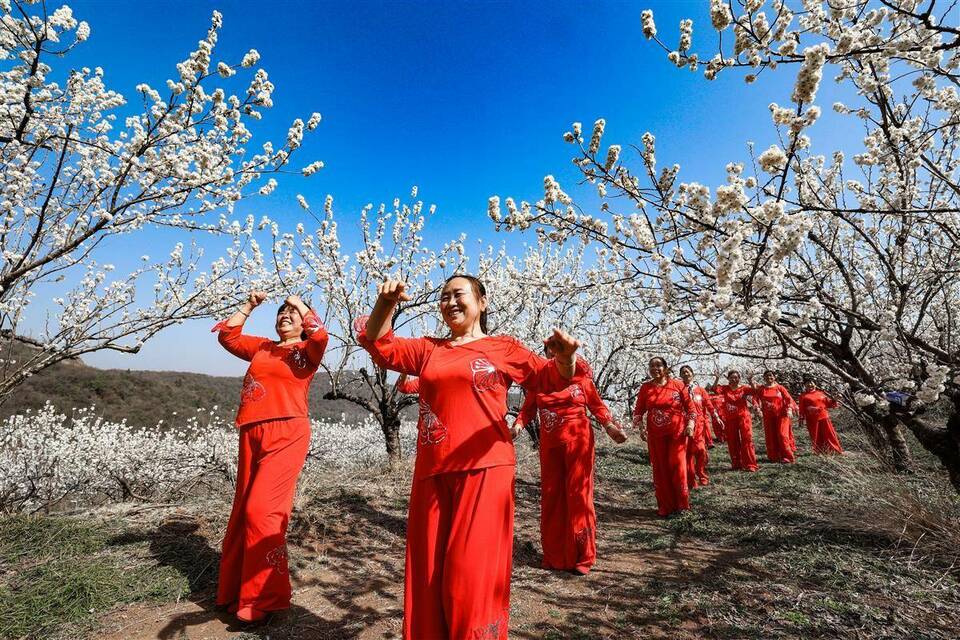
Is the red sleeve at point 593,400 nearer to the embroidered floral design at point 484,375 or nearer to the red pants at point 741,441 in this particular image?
the embroidered floral design at point 484,375

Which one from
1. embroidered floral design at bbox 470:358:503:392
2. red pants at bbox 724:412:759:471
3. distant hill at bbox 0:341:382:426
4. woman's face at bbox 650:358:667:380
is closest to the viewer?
embroidered floral design at bbox 470:358:503:392

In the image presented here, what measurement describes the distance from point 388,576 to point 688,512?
148 inches

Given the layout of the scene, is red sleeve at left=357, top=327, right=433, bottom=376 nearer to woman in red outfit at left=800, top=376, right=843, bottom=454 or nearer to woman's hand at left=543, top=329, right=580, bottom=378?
woman's hand at left=543, top=329, right=580, bottom=378

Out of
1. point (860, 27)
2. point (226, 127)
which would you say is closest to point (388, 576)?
point (226, 127)

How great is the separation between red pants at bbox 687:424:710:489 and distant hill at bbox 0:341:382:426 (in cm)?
1841

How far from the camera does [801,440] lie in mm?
13070

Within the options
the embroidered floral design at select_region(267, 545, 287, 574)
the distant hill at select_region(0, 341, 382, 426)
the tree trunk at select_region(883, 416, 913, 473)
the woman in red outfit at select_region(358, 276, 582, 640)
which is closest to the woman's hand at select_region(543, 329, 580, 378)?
the woman in red outfit at select_region(358, 276, 582, 640)

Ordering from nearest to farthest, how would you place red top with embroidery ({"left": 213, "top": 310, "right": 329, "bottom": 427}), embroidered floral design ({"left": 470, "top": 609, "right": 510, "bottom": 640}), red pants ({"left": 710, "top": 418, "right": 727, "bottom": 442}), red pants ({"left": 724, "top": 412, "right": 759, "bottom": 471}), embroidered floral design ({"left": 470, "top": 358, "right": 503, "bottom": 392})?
1. embroidered floral design ({"left": 470, "top": 609, "right": 510, "bottom": 640})
2. embroidered floral design ({"left": 470, "top": 358, "right": 503, "bottom": 392})
3. red top with embroidery ({"left": 213, "top": 310, "right": 329, "bottom": 427})
4. red pants ({"left": 724, "top": 412, "right": 759, "bottom": 471})
5. red pants ({"left": 710, "top": 418, "right": 727, "bottom": 442})

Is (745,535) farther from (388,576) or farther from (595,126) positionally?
(595,126)

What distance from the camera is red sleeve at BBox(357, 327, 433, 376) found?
6.83 ft

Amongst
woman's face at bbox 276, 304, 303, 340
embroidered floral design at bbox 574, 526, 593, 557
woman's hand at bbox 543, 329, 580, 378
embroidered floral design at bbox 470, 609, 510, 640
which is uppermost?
woman's face at bbox 276, 304, 303, 340

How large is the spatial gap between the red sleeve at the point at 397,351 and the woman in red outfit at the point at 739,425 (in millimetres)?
8775

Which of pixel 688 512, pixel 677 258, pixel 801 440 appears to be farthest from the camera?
pixel 801 440

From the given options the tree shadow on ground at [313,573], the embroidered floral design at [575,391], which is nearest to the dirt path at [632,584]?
the tree shadow on ground at [313,573]
